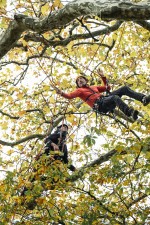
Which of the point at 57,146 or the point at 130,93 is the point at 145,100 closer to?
the point at 130,93

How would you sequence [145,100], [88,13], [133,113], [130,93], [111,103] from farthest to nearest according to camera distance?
[111,103], [130,93], [133,113], [145,100], [88,13]

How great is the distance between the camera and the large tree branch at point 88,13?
3.42m

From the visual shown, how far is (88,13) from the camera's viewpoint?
3.67 m

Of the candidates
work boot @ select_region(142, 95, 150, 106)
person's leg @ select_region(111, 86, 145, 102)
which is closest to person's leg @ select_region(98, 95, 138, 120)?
person's leg @ select_region(111, 86, 145, 102)

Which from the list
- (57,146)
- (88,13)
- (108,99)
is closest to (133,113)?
(108,99)

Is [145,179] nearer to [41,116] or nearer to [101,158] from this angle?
[101,158]

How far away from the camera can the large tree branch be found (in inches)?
135

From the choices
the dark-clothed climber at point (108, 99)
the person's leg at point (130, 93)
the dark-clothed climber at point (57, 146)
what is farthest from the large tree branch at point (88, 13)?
the person's leg at point (130, 93)

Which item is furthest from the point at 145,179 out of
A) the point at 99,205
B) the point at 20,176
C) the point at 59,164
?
the point at 20,176

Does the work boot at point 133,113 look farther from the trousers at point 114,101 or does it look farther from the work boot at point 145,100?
the work boot at point 145,100

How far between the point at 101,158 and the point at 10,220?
266cm

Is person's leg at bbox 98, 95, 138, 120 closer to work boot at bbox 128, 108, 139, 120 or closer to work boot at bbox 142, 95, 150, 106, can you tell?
work boot at bbox 128, 108, 139, 120

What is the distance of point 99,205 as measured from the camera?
4.69 meters

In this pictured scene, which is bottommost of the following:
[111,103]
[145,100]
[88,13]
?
[88,13]
